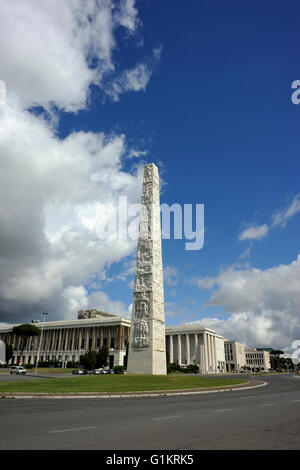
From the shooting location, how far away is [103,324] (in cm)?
11056

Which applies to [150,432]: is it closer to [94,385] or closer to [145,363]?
[94,385]

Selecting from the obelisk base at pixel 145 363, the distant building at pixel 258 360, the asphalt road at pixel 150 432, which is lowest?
the asphalt road at pixel 150 432

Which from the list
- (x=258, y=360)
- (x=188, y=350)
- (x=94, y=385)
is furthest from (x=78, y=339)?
(x=258, y=360)

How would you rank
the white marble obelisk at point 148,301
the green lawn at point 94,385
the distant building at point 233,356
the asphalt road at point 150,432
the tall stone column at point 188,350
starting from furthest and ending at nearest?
the distant building at point 233,356 < the tall stone column at point 188,350 < the white marble obelisk at point 148,301 < the green lawn at point 94,385 < the asphalt road at point 150,432

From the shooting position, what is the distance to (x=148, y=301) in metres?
37.5

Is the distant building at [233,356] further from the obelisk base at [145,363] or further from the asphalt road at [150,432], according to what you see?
the asphalt road at [150,432]

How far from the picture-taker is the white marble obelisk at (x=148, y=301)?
119 feet

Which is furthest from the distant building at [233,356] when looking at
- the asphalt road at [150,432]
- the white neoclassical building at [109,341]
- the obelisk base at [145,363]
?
A: the asphalt road at [150,432]

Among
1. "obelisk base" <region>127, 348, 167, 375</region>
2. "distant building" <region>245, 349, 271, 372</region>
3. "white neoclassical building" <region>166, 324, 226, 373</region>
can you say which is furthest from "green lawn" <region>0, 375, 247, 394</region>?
"distant building" <region>245, 349, 271, 372</region>

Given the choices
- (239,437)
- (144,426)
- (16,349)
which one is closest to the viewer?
(239,437)
